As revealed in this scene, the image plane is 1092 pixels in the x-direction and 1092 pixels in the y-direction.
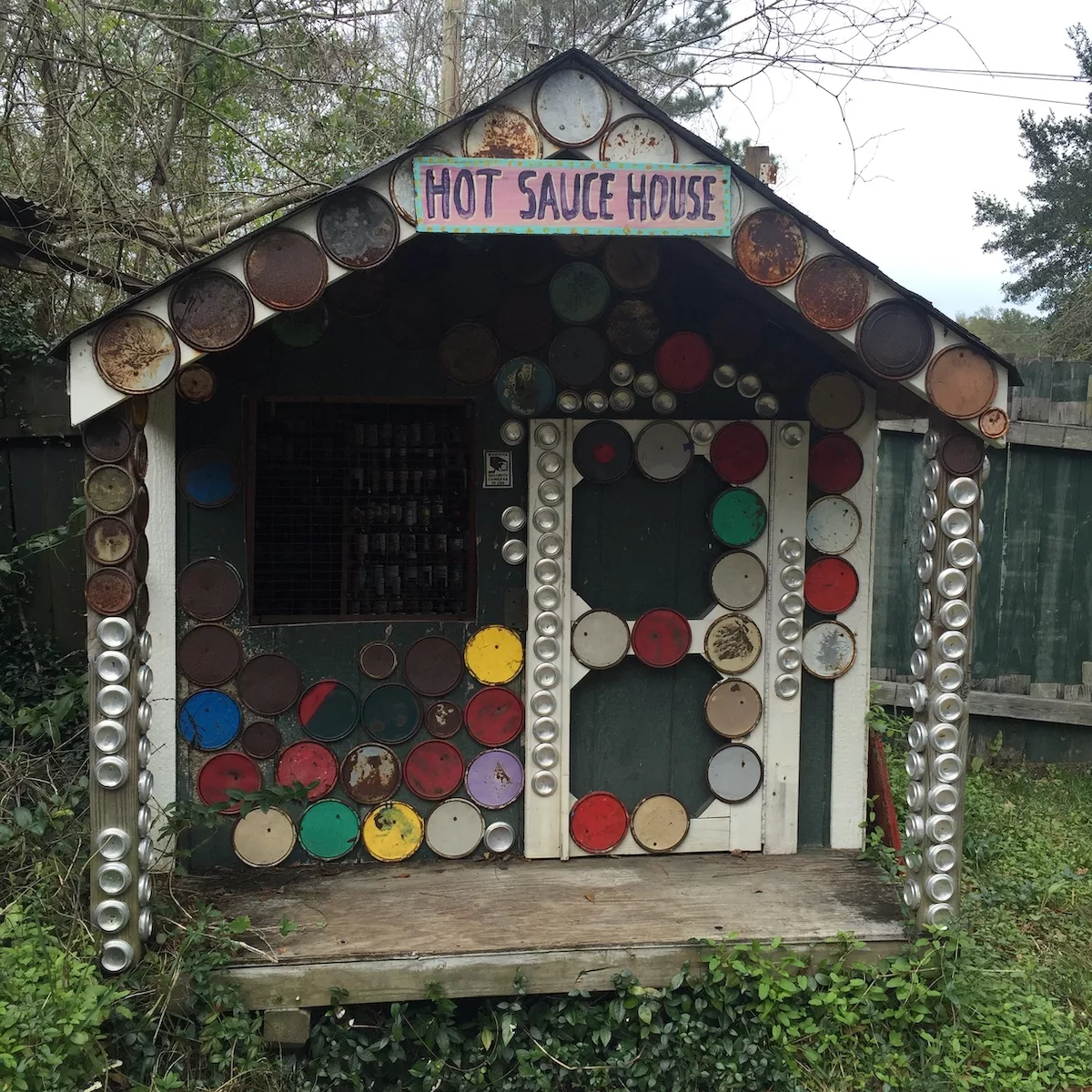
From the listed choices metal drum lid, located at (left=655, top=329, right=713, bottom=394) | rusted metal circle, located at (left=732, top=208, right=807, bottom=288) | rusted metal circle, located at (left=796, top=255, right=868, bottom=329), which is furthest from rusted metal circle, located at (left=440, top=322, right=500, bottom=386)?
rusted metal circle, located at (left=796, top=255, right=868, bottom=329)

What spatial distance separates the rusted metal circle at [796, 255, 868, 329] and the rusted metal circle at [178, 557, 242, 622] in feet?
8.42

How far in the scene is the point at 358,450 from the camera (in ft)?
14.0

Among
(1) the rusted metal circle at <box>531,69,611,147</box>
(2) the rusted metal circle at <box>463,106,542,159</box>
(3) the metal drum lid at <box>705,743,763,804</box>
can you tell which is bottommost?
(3) the metal drum lid at <box>705,743,763,804</box>

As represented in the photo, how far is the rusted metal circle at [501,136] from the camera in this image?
307 centimetres

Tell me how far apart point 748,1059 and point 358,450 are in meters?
2.91

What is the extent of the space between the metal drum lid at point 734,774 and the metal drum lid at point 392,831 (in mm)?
1389

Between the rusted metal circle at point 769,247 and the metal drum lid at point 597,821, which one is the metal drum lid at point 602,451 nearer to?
the rusted metal circle at point 769,247

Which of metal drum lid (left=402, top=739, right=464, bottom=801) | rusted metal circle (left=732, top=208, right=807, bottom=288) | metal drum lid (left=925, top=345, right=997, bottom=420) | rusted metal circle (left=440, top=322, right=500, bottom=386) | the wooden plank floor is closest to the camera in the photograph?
rusted metal circle (left=732, top=208, right=807, bottom=288)

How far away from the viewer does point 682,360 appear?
4.29 metres

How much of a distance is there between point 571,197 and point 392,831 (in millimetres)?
2799

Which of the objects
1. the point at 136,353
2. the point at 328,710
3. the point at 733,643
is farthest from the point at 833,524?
the point at 136,353

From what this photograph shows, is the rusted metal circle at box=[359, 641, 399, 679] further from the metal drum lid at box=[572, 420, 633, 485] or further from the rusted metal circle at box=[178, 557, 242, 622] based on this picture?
the metal drum lid at box=[572, 420, 633, 485]

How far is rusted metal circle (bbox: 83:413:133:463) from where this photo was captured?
3.06 m

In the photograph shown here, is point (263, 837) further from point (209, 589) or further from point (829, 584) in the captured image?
point (829, 584)
